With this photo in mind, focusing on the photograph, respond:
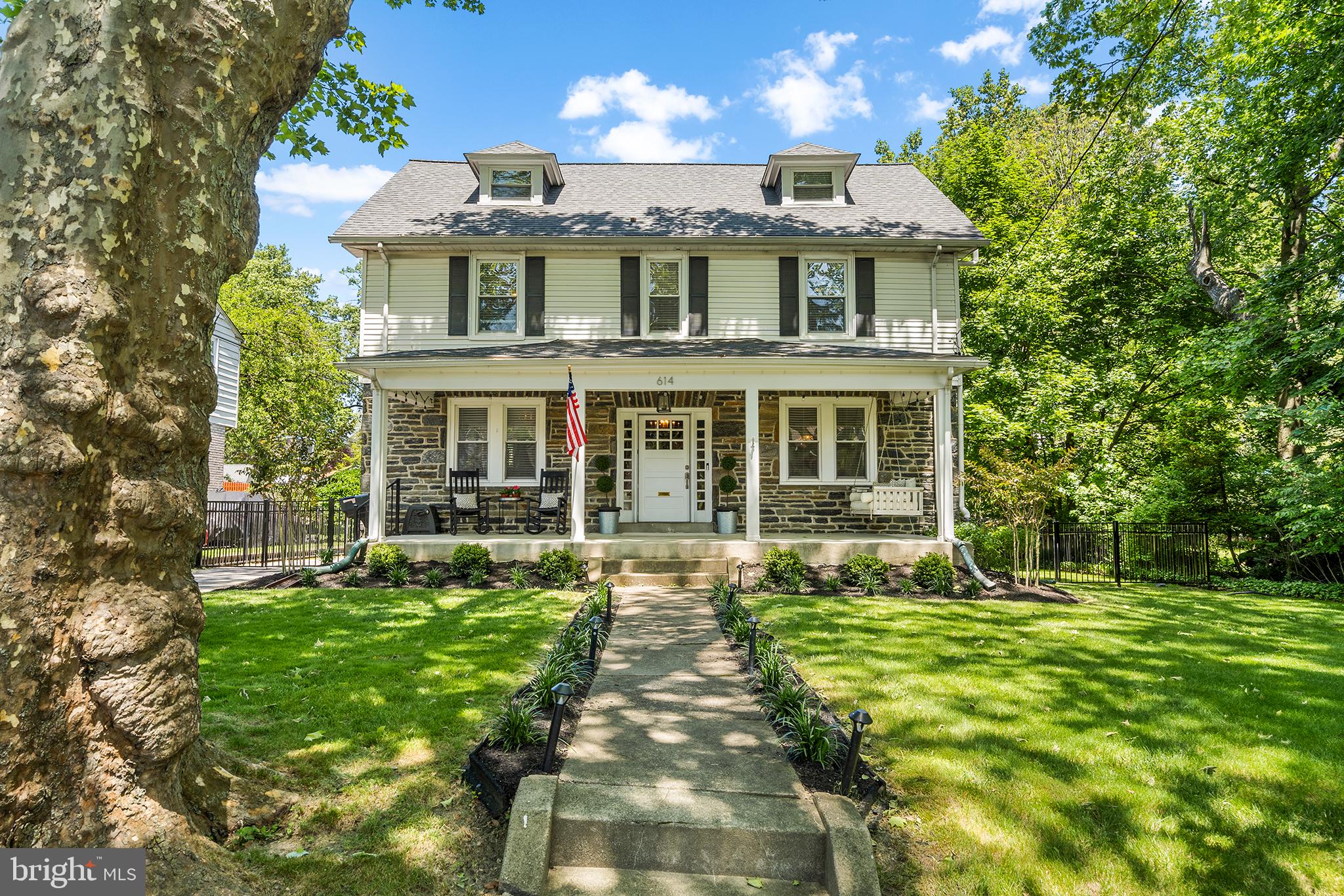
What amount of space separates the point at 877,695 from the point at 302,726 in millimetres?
4031

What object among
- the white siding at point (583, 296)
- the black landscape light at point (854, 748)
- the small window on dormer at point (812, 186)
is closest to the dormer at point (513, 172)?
the white siding at point (583, 296)

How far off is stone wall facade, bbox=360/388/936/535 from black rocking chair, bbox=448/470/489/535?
1.66 feet

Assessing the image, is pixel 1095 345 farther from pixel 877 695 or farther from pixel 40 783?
pixel 40 783

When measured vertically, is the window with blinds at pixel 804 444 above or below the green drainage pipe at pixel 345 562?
above

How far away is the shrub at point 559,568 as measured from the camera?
9.90 meters

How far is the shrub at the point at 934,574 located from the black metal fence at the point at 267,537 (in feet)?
32.9

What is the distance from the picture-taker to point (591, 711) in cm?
464

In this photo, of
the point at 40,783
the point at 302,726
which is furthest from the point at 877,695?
the point at 40,783

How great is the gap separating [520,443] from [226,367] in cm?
1163

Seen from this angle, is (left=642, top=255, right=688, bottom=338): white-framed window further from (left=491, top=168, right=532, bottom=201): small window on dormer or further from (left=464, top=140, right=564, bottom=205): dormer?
(left=491, top=168, right=532, bottom=201): small window on dormer

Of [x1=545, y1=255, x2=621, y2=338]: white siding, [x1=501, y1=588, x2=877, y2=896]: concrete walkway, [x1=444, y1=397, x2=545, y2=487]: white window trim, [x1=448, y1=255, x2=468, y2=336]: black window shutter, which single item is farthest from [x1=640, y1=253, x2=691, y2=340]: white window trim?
[x1=501, y1=588, x2=877, y2=896]: concrete walkway

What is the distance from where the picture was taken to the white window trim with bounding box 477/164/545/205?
13.6 metres

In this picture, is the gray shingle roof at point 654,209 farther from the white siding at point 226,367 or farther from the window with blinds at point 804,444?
the white siding at point 226,367

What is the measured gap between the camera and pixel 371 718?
4.43 metres
